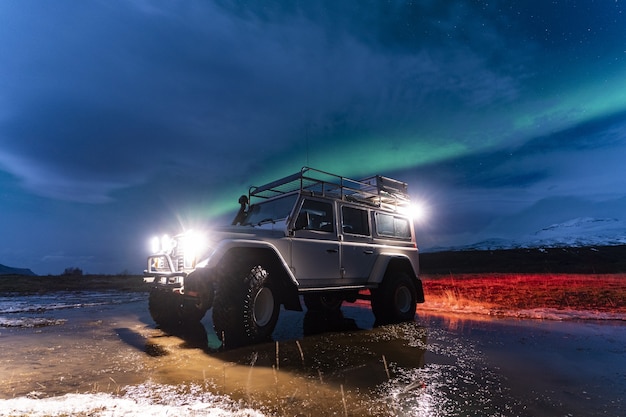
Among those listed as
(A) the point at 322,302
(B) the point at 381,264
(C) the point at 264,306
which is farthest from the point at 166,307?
(B) the point at 381,264

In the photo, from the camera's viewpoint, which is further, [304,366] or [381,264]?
[381,264]

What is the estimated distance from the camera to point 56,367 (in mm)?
3555

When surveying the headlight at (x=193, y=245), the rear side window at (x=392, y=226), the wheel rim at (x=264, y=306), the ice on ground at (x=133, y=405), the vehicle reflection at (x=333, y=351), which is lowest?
the vehicle reflection at (x=333, y=351)

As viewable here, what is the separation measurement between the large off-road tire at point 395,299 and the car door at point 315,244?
4.30ft

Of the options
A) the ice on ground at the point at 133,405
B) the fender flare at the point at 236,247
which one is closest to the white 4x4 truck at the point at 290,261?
the fender flare at the point at 236,247

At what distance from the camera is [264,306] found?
4.94 metres

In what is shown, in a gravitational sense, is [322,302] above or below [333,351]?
above

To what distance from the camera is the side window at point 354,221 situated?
21.1 ft

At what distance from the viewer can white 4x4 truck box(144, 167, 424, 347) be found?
4539 mm

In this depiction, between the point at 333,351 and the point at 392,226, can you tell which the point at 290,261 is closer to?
the point at 333,351

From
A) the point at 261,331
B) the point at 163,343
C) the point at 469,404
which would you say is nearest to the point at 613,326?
the point at 469,404

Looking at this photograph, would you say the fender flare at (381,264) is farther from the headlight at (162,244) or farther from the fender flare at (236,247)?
the headlight at (162,244)

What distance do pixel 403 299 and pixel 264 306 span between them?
3584 mm

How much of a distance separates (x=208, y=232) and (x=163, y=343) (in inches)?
71.6
